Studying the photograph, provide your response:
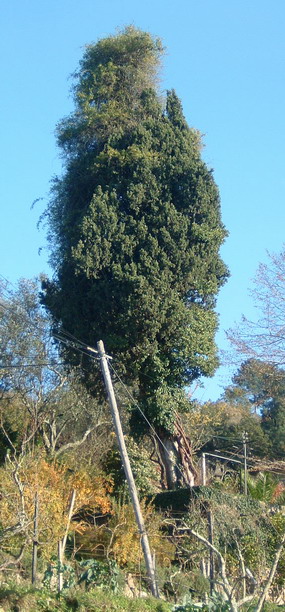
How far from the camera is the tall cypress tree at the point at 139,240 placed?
24.9m

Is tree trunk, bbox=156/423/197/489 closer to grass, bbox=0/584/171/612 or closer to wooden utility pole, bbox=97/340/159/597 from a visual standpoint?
wooden utility pole, bbox=97/340/159/597

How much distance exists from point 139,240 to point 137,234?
0.20 metres

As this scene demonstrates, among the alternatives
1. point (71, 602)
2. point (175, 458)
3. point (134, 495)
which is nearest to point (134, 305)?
point (175, 458)

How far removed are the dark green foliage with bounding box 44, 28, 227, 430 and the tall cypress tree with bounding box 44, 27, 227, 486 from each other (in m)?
0.04

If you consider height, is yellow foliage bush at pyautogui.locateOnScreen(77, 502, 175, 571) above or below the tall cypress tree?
below

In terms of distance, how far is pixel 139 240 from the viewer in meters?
25.6

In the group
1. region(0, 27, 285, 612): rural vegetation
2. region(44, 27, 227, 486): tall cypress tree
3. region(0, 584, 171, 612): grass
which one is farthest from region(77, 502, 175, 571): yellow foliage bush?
region(0, 584, 171, 612): grass

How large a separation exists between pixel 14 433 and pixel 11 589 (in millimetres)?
18457

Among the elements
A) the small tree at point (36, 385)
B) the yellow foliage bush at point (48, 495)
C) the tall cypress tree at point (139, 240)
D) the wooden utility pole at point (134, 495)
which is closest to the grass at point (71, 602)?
the wooden utility pole at point (134, 495)

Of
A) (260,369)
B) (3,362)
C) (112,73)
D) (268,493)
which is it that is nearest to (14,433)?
(3,362)

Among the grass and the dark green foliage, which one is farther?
the dark green foliage

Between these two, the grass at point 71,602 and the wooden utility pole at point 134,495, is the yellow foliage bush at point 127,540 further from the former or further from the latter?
the grass at point 71,602

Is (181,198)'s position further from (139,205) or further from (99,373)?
(99,373)

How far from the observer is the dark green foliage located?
2486 centimetres
